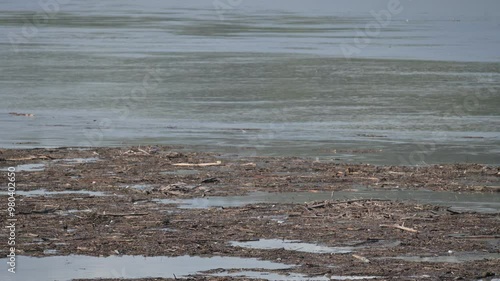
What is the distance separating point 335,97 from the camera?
31.2 m

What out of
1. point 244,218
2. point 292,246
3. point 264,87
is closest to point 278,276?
point 292,246

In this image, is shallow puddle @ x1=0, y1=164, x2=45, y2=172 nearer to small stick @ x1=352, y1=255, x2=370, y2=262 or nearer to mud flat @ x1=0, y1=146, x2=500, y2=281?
mud flat @ x1=0, y1=146, x2=500, y2=281

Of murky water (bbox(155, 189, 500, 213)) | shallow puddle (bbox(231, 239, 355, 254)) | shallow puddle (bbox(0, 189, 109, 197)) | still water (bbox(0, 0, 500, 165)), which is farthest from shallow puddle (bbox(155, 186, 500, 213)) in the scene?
still water (bbox(0, 0, 500, 165))

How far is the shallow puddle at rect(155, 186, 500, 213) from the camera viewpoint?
1617 centimetres

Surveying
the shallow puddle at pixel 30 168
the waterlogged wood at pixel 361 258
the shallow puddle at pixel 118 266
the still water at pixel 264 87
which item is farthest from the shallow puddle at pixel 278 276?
the still water at pixel 264 87

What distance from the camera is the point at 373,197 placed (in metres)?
16.8

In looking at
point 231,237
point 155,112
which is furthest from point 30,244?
point 155,112

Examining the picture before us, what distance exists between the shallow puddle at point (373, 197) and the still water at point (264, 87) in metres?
3.23

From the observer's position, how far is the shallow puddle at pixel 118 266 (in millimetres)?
11961

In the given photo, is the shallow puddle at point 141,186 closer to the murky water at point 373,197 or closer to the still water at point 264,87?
Result: the murky water at point 373,197

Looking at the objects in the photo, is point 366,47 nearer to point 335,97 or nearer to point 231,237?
point 335,97

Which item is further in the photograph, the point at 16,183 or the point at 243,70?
the point at 243,70

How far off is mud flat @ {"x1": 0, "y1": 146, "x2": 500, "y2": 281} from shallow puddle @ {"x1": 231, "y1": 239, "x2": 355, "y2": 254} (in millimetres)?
22

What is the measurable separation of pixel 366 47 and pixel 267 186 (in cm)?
3139
